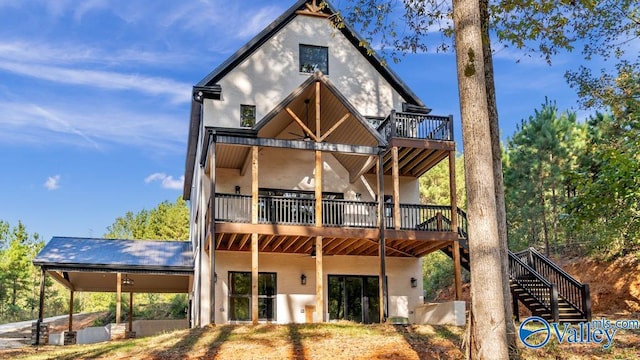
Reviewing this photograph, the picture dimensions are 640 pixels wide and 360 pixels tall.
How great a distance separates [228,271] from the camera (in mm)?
20766

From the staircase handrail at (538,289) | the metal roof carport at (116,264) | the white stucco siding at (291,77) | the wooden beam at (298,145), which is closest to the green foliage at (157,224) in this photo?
the metal roof carport at (116,264)

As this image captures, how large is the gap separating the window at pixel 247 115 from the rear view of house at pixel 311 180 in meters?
0.04

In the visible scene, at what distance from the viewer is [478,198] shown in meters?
8.60

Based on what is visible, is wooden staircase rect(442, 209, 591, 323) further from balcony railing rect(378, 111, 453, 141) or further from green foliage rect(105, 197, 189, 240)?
green foliage rect(105, 197, 189, 240)

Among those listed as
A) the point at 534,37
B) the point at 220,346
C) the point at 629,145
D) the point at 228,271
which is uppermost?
the point at 534,37

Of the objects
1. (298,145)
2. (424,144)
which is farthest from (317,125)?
(424,144)

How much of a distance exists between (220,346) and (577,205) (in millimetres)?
8744

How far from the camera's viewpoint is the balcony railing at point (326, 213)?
19531 millimetres

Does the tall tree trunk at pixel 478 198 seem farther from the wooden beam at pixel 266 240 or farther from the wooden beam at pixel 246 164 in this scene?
the wooden beam at pixel 246 164

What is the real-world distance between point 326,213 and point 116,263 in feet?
24.4

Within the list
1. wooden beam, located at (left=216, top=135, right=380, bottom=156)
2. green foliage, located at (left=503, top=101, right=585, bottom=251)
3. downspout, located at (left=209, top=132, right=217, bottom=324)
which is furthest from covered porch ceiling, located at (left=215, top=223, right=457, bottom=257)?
green foliage, located at (left=503, top=101, right=585, bottom=251)

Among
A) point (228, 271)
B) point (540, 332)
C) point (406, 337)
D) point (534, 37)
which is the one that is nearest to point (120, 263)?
point (228, 271)

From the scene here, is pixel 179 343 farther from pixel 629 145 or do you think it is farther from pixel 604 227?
pixel 604 227

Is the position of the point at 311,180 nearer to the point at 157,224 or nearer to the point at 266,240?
the point at 266,240
